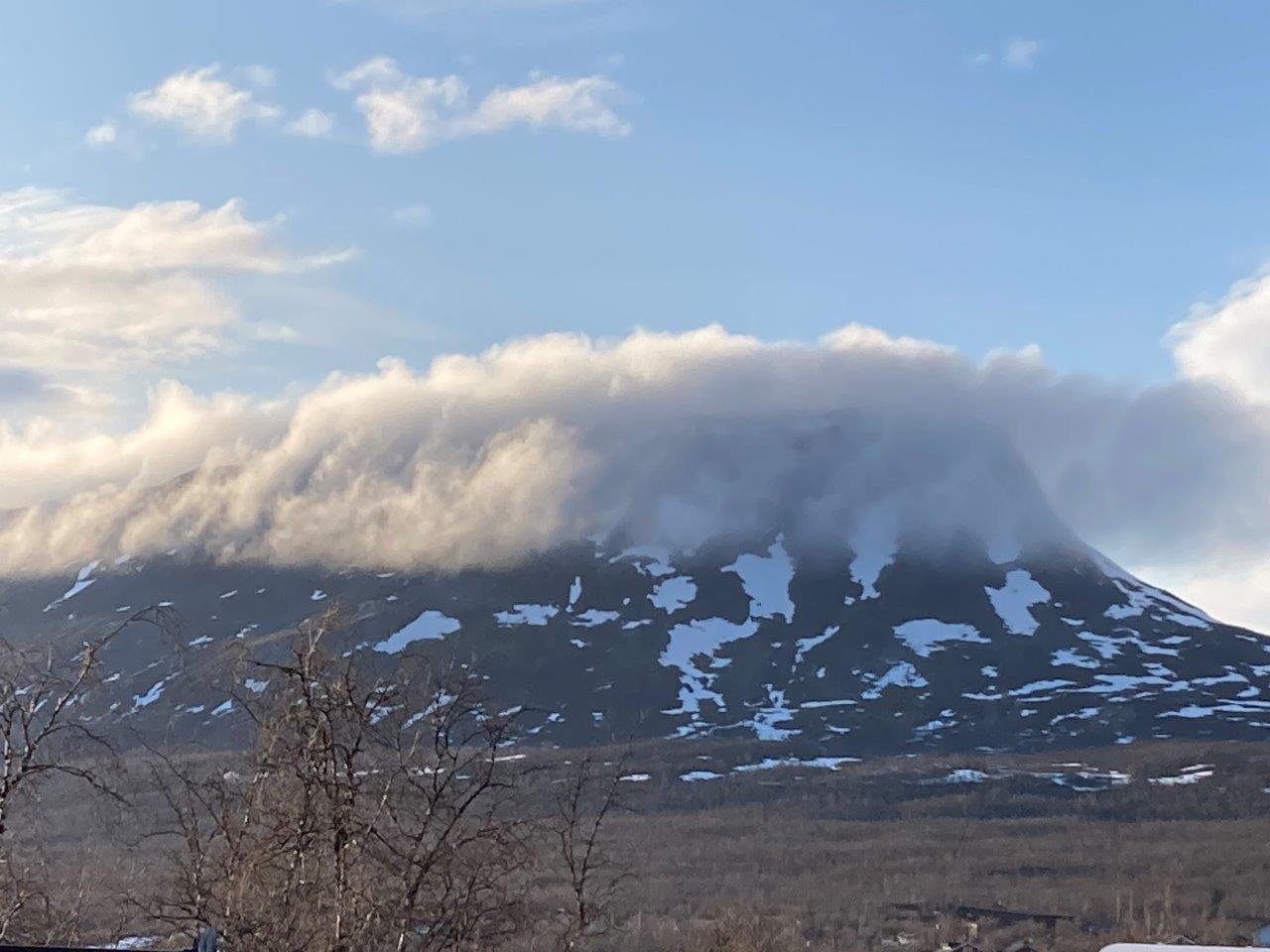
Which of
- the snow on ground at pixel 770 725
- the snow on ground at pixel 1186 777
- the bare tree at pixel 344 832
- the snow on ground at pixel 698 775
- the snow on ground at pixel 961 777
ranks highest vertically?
the bare tree at pixel 344 832

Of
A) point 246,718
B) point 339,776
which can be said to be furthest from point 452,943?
point 246,718

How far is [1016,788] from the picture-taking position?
14088 cm

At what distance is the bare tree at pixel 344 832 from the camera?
16.2 meters

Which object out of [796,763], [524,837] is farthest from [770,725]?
[524,837]

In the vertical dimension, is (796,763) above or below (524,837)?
below

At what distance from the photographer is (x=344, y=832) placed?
16.0 metres

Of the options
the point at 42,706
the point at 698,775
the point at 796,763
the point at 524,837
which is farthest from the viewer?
the point at 796,763

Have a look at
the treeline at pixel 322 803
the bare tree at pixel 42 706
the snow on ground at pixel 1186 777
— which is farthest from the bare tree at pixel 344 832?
the snow on ground at pixel 1186 777

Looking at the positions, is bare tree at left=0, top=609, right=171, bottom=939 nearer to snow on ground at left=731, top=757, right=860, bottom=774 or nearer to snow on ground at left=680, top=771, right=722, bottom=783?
snow on ground at left=680, top=771, right=722, bottom=783

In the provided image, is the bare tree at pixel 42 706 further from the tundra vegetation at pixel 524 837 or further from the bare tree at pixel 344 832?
the bare tree at pixel 344 832

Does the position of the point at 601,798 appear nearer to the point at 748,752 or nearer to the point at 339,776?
the point at 748,752

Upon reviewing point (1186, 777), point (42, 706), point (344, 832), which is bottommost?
point (1186, 777)

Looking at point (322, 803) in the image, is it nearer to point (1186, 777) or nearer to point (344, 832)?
point (344, 832)

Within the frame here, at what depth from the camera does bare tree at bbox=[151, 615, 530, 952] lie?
639 inches
